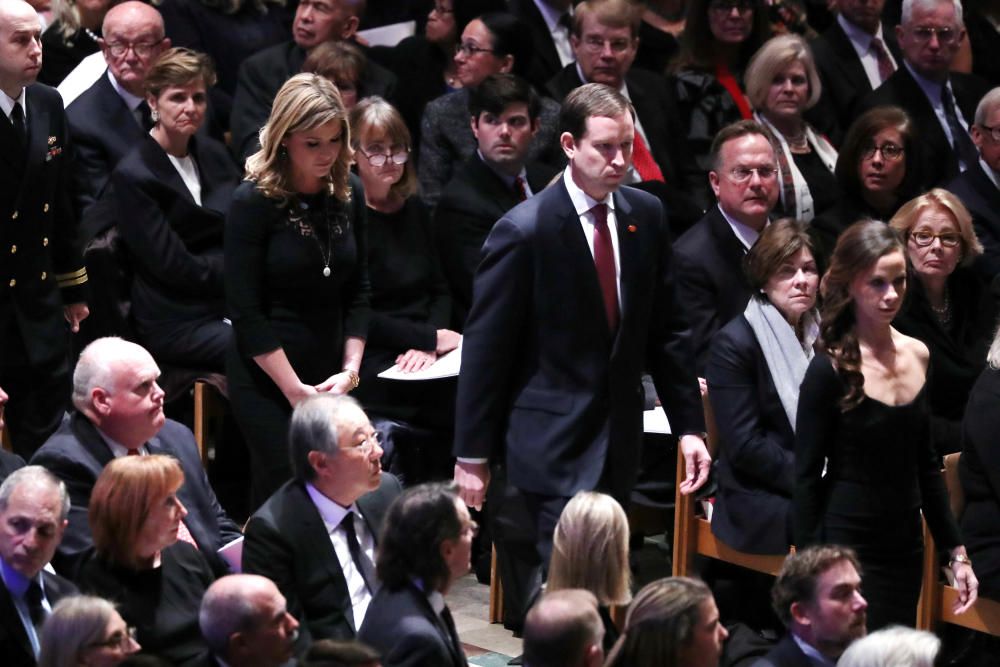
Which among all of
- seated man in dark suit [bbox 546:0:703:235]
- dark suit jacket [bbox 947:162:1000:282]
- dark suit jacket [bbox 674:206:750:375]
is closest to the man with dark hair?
dark suit jacket [bbox 674:206:750:375]

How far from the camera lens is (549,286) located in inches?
173

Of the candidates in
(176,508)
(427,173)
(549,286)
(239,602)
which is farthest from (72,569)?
(427,173)

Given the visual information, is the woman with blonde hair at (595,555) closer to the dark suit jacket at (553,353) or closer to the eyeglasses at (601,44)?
the dark suit jacket at (553,353)

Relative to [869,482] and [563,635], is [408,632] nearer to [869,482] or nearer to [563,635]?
[563,635]

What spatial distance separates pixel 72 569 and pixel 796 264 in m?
2.14

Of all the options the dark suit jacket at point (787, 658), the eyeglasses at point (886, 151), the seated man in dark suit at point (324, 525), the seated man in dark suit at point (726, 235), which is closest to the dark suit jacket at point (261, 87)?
the seated man in dark suit at point (726, 235)

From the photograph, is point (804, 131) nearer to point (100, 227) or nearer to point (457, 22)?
point (457, 22)

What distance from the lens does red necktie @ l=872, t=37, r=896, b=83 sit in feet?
24.7

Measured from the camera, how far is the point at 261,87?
6.58 m

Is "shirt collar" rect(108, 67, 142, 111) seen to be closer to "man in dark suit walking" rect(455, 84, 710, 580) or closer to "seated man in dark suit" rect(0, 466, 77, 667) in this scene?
"man in dark suit walking" rect(455, 84, 710, 580)

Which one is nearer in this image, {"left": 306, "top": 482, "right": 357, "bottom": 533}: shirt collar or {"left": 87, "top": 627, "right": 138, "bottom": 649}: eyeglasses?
{"left": 87, "top": 627, "right": 138, "bottom": 649}: eyeglasses

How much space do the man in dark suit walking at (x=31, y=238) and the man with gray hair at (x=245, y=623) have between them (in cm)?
179

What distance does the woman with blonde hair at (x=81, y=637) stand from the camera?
3.47 m

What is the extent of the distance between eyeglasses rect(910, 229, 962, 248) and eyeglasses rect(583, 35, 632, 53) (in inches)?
55.9
